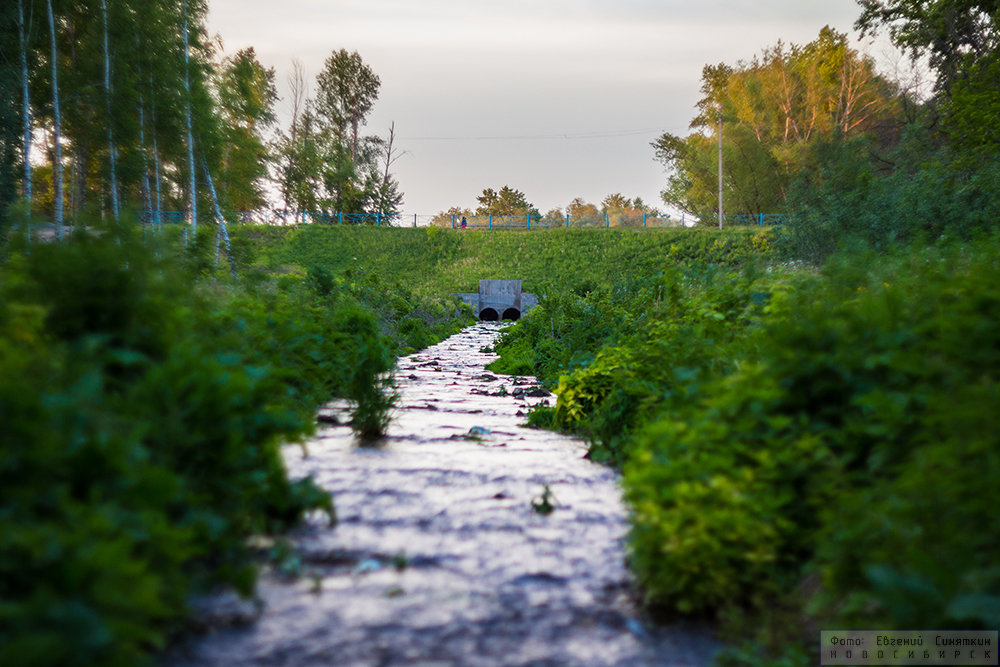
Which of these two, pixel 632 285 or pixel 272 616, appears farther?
pixel 632 285

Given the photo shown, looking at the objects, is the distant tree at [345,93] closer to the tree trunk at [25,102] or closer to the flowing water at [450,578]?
the tree trunk at [25,102]

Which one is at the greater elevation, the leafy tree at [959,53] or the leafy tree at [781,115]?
the leafy tree at [781,115]

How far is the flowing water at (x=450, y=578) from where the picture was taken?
7.44 ft

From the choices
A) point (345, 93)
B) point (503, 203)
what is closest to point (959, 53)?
point (345, 93)

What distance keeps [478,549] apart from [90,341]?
185 centimetres

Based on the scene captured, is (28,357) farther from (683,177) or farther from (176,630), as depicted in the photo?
(683,177)

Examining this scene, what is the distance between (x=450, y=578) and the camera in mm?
2811

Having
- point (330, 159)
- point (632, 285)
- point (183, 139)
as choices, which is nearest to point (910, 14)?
point (632, 285)

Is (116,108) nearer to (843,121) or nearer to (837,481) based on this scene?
(837,481)

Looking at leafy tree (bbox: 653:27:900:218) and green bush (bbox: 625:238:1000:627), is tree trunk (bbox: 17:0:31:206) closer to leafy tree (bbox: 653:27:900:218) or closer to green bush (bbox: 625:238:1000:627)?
green bush (bbox: 625:238:1000:627)

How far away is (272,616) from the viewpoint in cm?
242

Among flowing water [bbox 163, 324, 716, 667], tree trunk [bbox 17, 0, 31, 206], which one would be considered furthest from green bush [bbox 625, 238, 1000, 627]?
tree trunk [bbox 17, 0, 31, 206]

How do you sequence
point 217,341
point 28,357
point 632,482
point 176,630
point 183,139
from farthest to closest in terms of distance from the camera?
point 183,139
point 217,341
point 632,482
point 28,357
point 176,630

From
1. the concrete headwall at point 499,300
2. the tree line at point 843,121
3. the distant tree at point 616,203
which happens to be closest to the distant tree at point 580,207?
the distant tree at point 616,203
